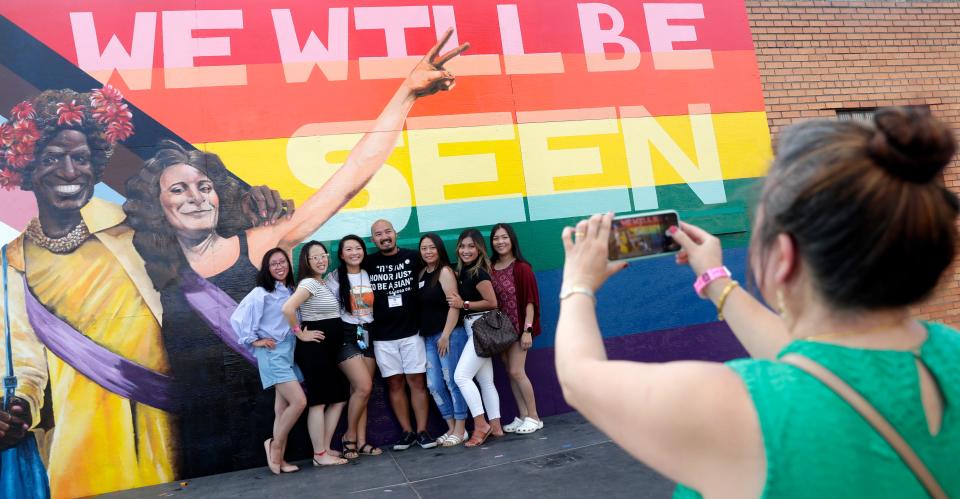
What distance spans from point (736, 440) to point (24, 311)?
6335 millimetres

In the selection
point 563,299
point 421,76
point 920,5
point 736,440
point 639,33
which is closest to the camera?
point 736,440

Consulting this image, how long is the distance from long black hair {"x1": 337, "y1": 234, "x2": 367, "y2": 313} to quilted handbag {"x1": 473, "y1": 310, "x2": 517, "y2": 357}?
1.18 metres

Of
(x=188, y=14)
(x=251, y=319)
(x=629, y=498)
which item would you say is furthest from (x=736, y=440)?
(x=188, y=14)

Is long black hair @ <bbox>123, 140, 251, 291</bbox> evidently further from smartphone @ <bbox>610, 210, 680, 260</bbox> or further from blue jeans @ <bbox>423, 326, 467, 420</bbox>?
smartphone @ <bbox>610, 210, 680, 260</bbox>

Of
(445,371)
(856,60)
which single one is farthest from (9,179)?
(856,60)

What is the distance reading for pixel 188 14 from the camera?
612 centimetres

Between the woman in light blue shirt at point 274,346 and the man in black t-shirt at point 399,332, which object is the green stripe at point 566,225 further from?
the woman in light blue shirt at point 274,346

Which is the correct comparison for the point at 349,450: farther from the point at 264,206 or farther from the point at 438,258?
the point at 264,206

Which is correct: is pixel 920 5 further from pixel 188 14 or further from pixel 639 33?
pixel 188 14

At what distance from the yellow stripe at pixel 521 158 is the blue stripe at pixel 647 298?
3.05 feet

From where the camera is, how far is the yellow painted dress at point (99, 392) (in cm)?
556

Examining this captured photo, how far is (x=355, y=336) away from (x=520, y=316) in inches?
60.3

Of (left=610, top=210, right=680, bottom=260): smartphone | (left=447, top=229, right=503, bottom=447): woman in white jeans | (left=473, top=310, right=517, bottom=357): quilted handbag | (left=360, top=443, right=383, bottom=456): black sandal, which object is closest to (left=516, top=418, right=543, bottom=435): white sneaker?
(left=447, top=229, right=503, bottom=447): woman in white jeans

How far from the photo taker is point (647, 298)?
697 centimetres
